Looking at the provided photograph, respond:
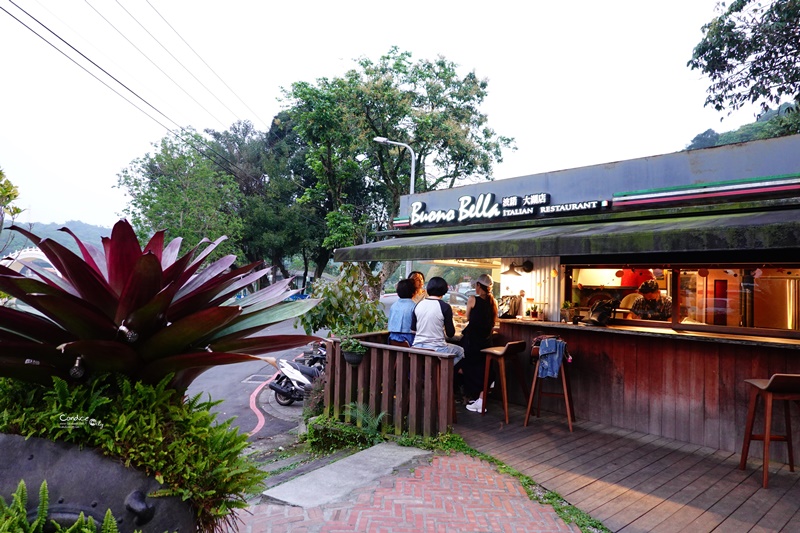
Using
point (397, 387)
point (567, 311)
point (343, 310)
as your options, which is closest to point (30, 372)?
point (397, 387)

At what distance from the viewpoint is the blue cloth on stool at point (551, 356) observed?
5822 millimetres

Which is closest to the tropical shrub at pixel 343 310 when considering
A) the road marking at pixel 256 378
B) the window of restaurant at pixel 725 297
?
the window of restaurant at pixel 725 297

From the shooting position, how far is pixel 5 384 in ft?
4.20

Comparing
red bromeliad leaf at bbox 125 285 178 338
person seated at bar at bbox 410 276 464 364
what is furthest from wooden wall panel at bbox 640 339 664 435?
red bromeliad leaf at bbox 125 285 178 338

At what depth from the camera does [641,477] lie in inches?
177

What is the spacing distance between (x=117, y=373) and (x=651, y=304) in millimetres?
8354

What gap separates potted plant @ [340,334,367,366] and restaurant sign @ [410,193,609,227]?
164 inches

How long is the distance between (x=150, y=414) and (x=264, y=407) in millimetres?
A: 9262

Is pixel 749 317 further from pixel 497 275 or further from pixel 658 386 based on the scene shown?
pixel 497 275

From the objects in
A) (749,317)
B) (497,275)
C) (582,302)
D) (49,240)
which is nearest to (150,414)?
(49,240)

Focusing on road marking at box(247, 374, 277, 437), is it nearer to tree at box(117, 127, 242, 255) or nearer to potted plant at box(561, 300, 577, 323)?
potted plant at box(561, 300, 577, 323)

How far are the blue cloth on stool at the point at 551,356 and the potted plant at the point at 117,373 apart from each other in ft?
16.4

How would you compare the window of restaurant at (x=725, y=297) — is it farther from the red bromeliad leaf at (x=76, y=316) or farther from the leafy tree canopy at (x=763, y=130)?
the red bromeliad leaf at (x=76, y=316)

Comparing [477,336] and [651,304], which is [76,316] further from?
[651,304]
